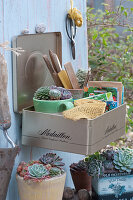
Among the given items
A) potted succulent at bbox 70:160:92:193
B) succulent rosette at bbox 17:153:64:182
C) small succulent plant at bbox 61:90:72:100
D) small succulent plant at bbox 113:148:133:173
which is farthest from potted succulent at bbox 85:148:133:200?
small succulent plant at bbox 61:90:72:100

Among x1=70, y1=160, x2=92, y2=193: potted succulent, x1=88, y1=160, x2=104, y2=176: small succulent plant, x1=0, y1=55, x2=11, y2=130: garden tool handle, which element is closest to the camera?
x1=0, y1=55, x2=11, y2=130: garden tool handle

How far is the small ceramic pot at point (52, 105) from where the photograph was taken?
52.7 inches

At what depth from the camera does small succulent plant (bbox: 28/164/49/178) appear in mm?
1252

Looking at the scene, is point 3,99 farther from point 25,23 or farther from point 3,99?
point 25,23

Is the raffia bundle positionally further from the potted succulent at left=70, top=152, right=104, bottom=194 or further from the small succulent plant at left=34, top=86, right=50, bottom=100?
the potted succulent at left=70, top=152, right=104, bottom=194

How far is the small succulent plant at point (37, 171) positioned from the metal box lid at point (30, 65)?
25cm

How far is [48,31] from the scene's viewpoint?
163cm

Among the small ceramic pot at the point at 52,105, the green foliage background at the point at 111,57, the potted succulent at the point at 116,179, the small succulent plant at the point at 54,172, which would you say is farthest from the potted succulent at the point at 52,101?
the green foliage background at the point at 111,57

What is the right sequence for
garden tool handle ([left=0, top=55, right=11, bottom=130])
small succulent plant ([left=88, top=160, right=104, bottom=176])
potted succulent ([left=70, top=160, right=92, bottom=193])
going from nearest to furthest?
garden tool handle ([left=0, top=55, right=11, bottom=130]) < small succulent plant ([left=88, top=160, right=104, bottom=176]) < potted succulent ([left=70, top=160, right=92, bottom=193])

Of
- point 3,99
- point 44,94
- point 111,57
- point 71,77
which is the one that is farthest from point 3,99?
point 111,57

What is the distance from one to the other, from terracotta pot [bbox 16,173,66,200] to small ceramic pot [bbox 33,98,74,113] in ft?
0.83

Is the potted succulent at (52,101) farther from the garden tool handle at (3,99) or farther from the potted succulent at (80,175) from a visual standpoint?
the potted succulent at (80,175)

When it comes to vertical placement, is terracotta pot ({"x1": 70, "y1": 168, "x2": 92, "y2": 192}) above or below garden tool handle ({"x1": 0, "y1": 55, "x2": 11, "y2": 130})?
below

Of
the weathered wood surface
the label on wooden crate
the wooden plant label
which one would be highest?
the wooden plant label
